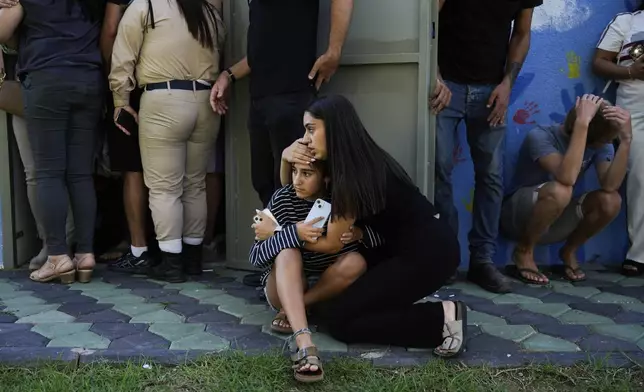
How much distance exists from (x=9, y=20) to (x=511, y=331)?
306 centimetres

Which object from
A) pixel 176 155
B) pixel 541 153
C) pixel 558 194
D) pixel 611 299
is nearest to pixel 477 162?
pixel 541 153

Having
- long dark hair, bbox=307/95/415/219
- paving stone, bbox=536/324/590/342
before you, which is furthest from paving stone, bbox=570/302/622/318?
long dark hair, bbox=307/95/415/219

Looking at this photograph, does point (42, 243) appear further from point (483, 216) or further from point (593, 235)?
point (593, 235)

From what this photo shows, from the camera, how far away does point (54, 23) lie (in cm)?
403

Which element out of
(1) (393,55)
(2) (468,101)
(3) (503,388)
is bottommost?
(3) (503,388)

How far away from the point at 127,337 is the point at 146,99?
4.84 feet

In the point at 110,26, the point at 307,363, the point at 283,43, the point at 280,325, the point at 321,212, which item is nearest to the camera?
the point at 307,363

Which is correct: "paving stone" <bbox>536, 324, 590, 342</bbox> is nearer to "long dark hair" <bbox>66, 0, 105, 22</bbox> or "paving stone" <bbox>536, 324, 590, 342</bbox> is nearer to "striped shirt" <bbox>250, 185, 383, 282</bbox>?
"striped shirt" <bbox>250, 185, 383, 282</bbox>

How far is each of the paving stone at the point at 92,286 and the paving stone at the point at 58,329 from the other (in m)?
0.69

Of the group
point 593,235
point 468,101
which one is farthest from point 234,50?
point 593,235

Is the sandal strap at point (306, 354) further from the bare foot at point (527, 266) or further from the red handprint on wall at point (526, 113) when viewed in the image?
the red handprint on wall at point (526, 113)

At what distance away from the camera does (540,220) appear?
13.9 ft

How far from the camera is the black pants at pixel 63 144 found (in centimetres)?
405

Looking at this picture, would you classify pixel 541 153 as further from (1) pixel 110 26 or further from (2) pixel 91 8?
(2) pixel 91 8
